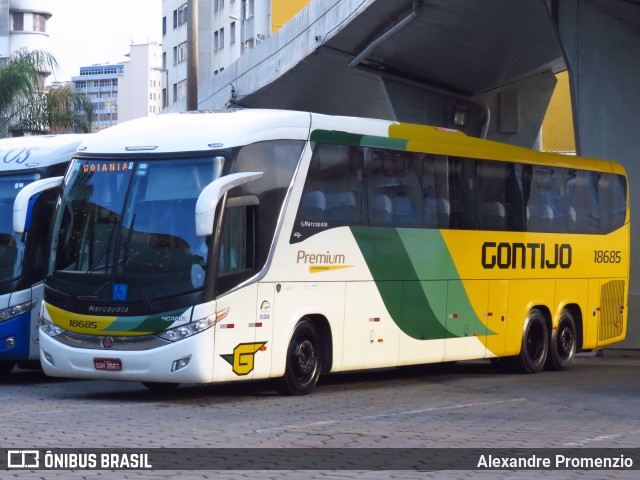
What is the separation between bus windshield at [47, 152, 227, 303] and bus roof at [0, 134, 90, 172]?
290 centimetres

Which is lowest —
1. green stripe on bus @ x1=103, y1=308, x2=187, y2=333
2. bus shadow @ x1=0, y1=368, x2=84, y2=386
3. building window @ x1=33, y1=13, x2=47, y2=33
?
bus shadow @ x1=0, y1=368, x2=84, y2=386

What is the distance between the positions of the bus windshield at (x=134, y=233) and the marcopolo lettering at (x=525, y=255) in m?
6.14

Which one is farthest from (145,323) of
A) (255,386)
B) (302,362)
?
(255,386)

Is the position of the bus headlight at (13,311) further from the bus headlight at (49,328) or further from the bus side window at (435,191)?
the bus side window at (435,191)

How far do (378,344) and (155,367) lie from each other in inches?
144

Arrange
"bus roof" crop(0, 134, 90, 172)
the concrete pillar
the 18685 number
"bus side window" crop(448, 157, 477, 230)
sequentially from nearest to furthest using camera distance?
"bus roof" crop(0, 134, 90, 172) < "bus side window" crop(448, 157, 477, 230) < the 18685 number < the concrete pillar

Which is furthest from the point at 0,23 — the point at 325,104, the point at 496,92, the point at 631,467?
the point at 631,467

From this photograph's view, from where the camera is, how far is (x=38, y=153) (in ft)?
59.6

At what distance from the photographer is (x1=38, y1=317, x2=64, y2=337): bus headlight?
49.0ft

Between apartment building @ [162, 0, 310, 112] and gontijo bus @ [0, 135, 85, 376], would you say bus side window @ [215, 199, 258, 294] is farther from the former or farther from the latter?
apartment building @ [162, 0, 310, 112]

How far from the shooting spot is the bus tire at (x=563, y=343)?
2138cm

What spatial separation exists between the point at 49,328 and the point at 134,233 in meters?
1.52

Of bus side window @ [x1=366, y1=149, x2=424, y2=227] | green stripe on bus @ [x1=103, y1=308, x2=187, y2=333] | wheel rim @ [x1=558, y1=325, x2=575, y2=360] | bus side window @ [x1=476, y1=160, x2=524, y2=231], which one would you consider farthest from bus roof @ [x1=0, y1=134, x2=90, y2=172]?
wheel rim @ [x1=558, y1=325, x2=575, y2=360]

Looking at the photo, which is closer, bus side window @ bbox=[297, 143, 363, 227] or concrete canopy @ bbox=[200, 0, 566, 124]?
bus side window @ bbox=[297, 143, 363, 227]
